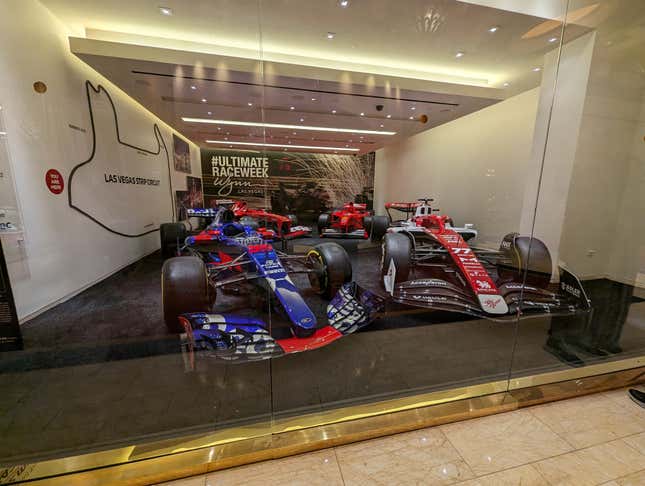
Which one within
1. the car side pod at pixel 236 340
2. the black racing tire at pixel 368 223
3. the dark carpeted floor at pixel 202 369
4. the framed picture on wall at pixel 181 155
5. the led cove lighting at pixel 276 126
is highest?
the led cove lighting at pixel 276 126

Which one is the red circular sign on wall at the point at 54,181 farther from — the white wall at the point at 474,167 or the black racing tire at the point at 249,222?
the white wall at the point at 474,167

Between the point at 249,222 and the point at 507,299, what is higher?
the point at 249,222

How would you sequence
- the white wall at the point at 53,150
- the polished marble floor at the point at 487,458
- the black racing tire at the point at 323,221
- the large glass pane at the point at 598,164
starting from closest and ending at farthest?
the polished marble floor at the point at 487,458 < the white wall at the point at 53,150 < the large glass pane at the point at 598,164 < the black racing tire at the point at 323,221

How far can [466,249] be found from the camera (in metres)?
2.47

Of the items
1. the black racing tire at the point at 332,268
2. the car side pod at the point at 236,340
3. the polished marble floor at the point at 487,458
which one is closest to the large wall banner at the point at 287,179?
the black racing tire at the point at 332,268

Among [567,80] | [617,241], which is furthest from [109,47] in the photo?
[617,241]

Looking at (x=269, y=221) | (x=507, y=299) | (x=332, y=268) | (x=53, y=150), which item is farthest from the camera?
(x=269, y=221)

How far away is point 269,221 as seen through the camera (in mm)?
3023

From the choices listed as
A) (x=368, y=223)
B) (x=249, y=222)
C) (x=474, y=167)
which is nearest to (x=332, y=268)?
(x=249, y=222)

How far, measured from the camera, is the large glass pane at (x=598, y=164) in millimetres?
2551

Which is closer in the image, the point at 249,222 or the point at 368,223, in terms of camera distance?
the point at 249,222

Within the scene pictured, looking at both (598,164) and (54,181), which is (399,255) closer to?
(598,164)

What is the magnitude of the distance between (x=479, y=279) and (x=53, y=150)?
370 centimetres

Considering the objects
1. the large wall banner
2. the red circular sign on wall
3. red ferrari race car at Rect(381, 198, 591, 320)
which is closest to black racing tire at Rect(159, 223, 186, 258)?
the large wall banner
